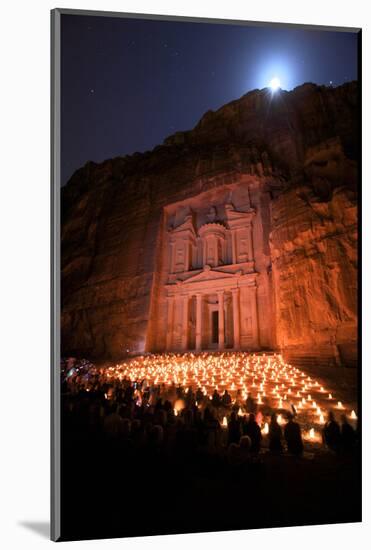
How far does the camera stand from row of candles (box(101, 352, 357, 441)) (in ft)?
24.0

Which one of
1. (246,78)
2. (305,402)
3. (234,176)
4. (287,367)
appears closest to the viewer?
(305,402)

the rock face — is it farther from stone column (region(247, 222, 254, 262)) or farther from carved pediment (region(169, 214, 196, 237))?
carved pediment (region(169, 214, 196, 237))

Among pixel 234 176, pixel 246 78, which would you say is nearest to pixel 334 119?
pixel 246 78

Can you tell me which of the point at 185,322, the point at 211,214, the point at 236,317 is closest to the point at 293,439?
the point at 236,317

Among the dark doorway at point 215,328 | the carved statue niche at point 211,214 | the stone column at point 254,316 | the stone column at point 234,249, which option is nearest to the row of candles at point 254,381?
the stone column at point 254,316

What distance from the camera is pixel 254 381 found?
9.39m

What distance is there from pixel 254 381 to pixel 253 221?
11045mm

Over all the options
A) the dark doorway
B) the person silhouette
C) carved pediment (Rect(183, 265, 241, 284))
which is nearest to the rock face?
carved pediment (Rect(183, 265, 241, 284))

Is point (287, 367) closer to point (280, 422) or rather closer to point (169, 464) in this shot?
point (280, 422)

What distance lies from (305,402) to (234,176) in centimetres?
1346

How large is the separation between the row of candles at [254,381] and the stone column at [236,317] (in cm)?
297

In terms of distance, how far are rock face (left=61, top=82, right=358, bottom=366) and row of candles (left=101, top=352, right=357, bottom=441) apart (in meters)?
0.82

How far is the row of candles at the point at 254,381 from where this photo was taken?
24.0ft

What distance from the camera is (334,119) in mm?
11039
